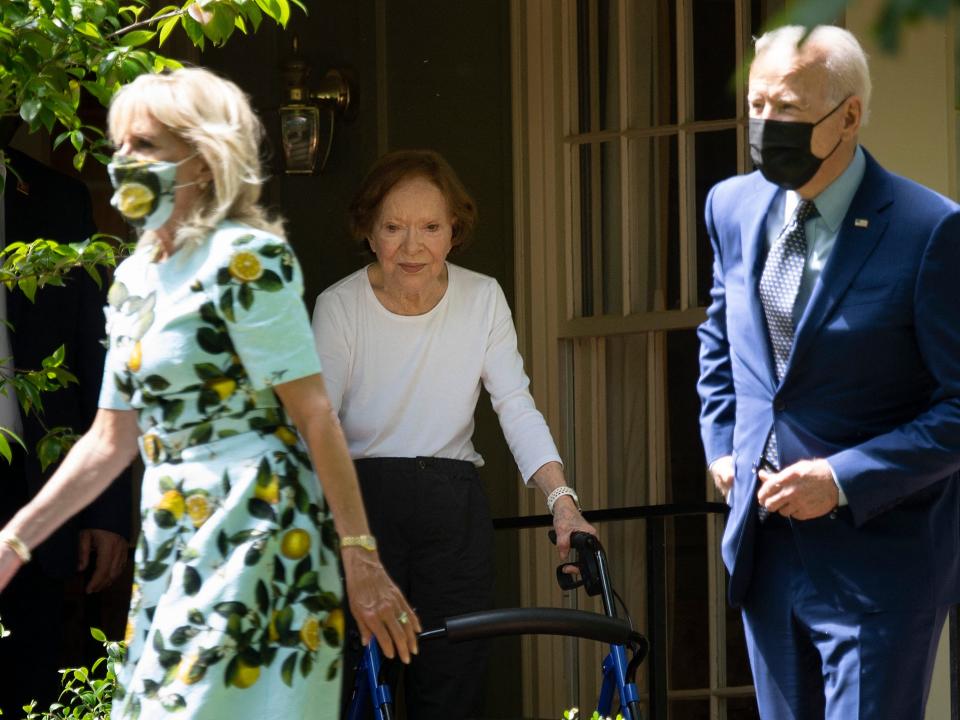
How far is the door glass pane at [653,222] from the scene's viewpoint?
550 centimetres

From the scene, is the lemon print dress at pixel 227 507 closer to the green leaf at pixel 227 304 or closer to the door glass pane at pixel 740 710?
Answer: the green leaf at pixel 227 304

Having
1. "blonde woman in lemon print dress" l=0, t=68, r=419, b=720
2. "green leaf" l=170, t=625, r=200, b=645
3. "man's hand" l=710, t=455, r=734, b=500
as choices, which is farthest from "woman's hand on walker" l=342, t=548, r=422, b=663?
"man's hand" l=710, t=455, r=734, b=500

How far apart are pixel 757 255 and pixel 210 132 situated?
1.20 meters

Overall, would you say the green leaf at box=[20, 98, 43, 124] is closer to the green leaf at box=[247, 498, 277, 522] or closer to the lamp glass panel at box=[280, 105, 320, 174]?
the green leaf at box=[247, 498, 277, 522]

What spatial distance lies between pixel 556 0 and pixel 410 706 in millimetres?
2810

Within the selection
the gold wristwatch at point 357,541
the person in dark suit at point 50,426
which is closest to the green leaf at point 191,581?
the gold wristwatch at point 357,541

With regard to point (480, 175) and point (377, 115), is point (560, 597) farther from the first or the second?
point (377, 115)

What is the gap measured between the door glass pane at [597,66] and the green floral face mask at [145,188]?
327 cm

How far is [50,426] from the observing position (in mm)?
4621

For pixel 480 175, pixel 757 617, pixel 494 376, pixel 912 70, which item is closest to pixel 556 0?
pixel 480 175

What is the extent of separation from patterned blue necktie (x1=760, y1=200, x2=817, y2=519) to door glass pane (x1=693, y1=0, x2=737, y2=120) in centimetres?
226

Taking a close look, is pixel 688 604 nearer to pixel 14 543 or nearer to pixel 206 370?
pixel 14 543

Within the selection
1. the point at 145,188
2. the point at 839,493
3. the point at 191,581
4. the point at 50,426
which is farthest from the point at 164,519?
the point at 50,426

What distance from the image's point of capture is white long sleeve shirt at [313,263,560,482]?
4000 millimetres
